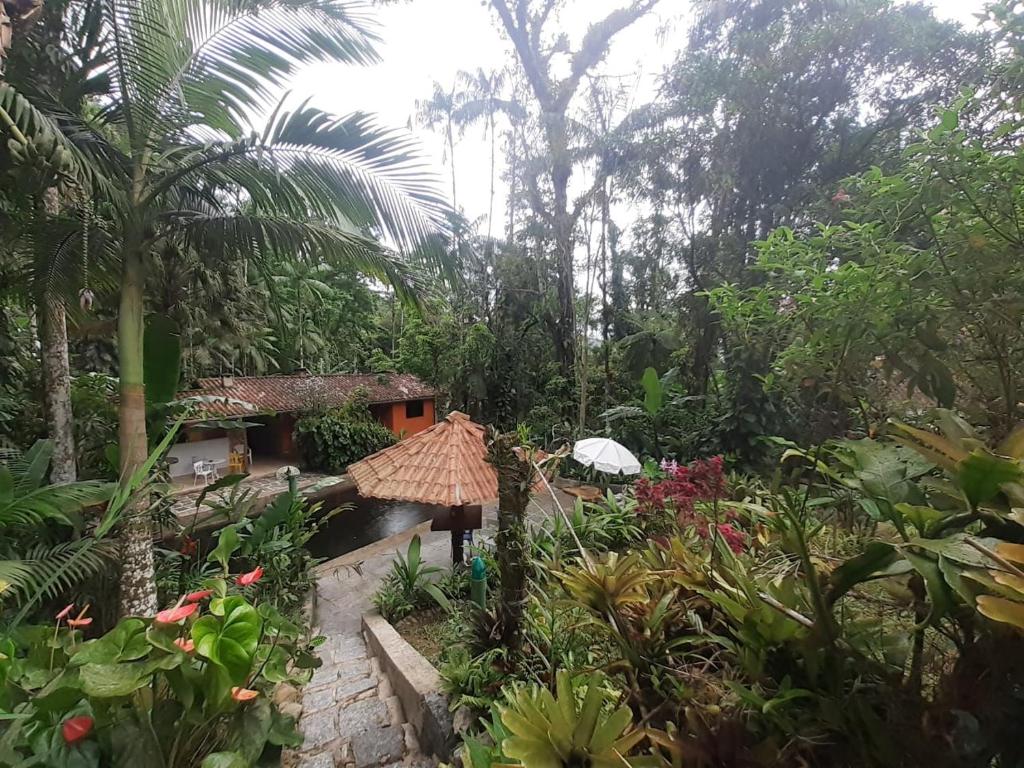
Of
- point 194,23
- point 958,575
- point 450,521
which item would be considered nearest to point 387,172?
point 194,23

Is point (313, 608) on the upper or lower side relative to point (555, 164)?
lower

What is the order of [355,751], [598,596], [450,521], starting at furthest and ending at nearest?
[450,521]
[355,751]
[598,596]

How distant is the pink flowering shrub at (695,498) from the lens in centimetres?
246

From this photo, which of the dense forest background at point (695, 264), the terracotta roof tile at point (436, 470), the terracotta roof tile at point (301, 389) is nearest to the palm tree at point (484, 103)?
the dense forest background at point (695, 264)

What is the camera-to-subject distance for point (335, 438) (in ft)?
37.1

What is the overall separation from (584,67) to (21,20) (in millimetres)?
10591

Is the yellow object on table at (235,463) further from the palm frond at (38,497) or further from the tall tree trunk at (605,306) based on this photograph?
the tall tree trunk at (605,306)

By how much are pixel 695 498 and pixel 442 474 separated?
6.26 feet

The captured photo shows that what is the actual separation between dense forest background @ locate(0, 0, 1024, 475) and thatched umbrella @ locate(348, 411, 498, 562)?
1.12m

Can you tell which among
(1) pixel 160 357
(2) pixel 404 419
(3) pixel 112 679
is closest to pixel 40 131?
(1) pixel 160 357

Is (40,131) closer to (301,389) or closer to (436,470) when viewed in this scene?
(436,470)

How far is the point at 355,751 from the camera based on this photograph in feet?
7.41

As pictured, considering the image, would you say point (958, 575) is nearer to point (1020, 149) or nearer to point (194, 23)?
point (1020, 149)

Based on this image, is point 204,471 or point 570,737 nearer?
point 570,737
